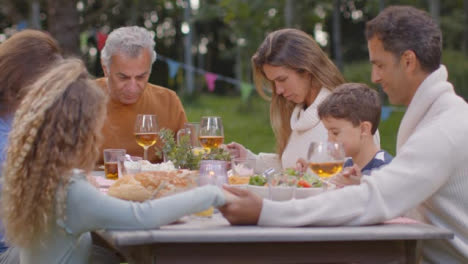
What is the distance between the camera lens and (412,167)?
8.98 ft

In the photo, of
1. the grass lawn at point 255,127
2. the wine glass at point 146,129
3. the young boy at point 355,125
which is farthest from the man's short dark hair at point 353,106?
the grass lawn at point 255,127

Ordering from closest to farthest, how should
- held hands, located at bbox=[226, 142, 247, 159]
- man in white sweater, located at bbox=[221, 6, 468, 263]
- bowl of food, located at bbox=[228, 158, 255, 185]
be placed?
man in white sweater, located at bbox=[221, 6, 468, 263], bowl of food, located at bbox=[228, 158, 255, 185], held hands, located at bbox=[226, 142, 247, 159]

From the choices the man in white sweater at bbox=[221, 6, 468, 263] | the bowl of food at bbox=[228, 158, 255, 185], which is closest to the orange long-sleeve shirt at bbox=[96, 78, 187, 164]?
the bowl of food at bbox=[228, 158, 255, 185]

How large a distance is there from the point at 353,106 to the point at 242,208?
1.30 meters

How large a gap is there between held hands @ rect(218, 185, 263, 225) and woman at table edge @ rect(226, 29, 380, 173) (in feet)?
6.13

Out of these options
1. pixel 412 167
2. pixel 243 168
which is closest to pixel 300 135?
pixel 243 168

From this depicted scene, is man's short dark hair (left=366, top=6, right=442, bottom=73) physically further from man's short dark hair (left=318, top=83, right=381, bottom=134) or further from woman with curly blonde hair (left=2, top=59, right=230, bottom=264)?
woman with curly blonde hair (left=2, top=59, right=230, bottom=264)

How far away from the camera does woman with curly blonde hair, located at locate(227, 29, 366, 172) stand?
4.61 metres

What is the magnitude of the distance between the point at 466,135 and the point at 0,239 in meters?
2.11

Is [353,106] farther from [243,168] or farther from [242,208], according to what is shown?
[242,208]

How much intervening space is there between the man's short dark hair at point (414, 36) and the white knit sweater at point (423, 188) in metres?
0.07

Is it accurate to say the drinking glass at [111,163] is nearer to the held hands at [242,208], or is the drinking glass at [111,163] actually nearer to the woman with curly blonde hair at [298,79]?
the woman with curly blonde hair at [298,79]

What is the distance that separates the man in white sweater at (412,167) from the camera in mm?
2635

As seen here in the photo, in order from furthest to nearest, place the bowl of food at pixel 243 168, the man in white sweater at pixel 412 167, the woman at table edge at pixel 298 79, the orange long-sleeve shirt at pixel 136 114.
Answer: the orange long-sleeve shirt at pixel 136 114
the woman at table edge at pixel 298 79
the bowl of food at pixel 243 168
the man in white sweater at pixel 412 167
